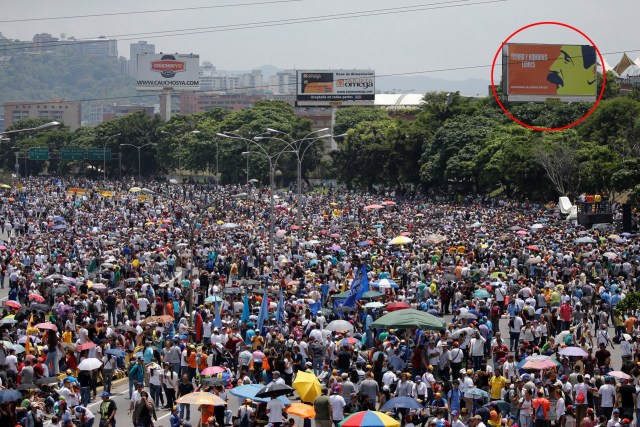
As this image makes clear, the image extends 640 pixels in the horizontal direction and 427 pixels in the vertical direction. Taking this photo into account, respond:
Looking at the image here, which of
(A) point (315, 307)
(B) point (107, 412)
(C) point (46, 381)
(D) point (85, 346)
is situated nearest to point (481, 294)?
(A) point (315, 307)

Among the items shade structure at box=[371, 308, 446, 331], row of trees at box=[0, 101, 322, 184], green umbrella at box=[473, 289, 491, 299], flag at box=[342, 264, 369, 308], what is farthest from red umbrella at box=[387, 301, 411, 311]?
row of trees at box=[0, 101, 322, 184]

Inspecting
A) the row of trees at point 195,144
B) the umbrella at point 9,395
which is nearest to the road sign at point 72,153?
the row of trees at point 195,144

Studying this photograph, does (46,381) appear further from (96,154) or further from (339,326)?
(96,154)

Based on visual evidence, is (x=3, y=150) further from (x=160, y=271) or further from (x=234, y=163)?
(x=160, y=271)

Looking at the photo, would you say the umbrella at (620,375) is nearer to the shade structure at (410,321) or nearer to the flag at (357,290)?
the shade structure at (410,321)

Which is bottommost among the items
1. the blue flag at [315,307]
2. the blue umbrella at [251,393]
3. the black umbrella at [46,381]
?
the blue flag at [315,307]
